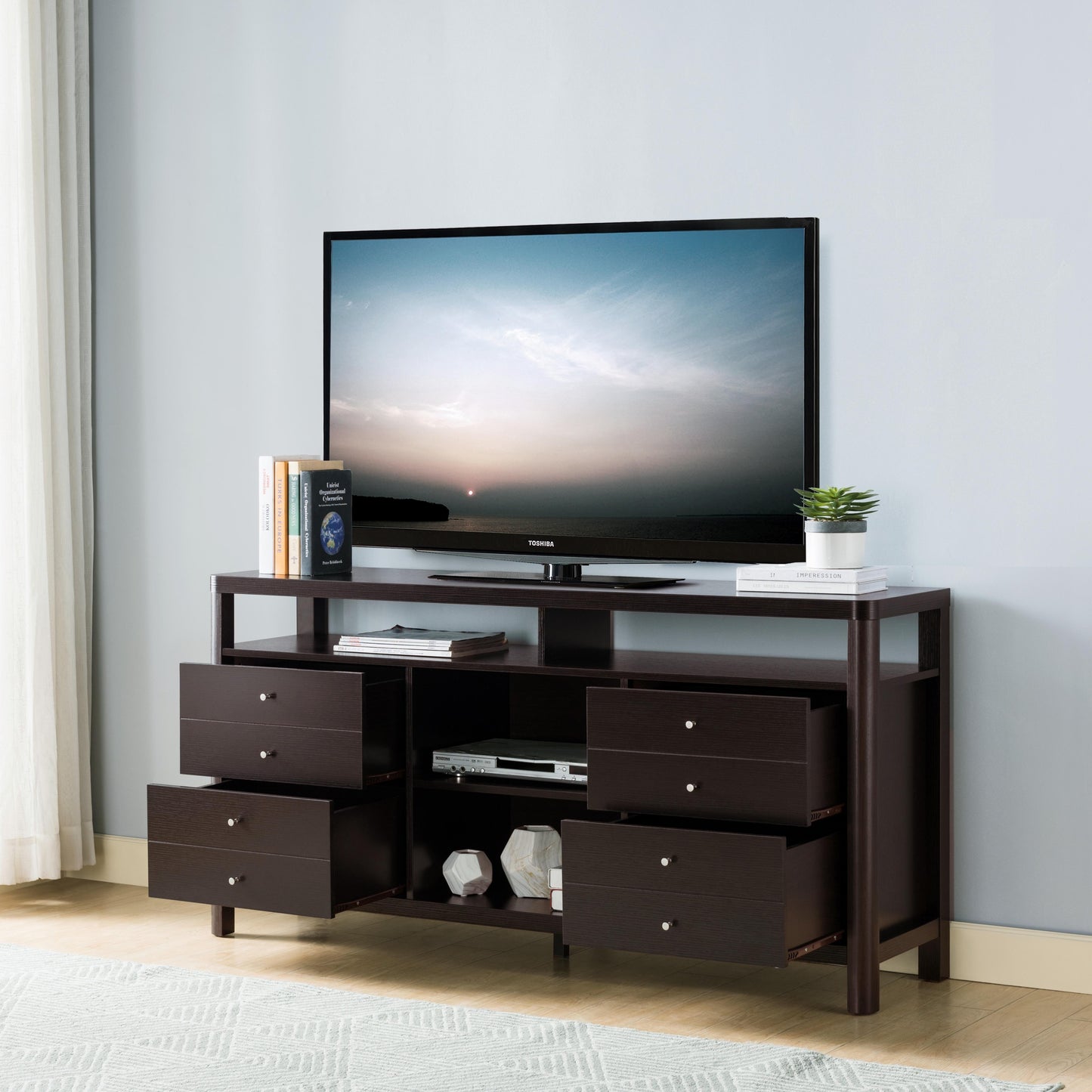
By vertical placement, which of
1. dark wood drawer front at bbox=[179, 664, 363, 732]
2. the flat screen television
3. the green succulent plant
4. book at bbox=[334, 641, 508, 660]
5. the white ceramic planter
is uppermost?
the flat screen television

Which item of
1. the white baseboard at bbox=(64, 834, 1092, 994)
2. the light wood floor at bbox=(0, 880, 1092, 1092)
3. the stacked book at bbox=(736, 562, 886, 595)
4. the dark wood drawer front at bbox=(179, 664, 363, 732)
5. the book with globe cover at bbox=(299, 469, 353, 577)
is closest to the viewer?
the light wood floor at bbox=(0, 880, 1092, 1092)

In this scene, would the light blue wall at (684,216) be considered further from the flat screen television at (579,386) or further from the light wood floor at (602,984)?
the light wood floor at (602,984)

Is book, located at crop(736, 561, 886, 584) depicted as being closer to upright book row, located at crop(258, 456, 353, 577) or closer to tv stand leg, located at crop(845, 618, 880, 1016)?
tv stand leg, located at crop(845, 618, 880, 1016)

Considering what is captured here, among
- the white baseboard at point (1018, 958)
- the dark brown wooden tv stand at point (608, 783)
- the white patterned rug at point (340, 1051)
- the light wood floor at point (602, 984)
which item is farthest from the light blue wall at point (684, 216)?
the white patterned rug at point (340, 1051)

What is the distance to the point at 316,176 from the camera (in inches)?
144

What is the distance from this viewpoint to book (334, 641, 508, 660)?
10.3 ft

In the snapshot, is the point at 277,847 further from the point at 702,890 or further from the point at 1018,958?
the point at 1018,958

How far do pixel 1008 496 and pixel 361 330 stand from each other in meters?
1.44

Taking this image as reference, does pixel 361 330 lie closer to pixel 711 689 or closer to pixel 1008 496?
pixel 711 689

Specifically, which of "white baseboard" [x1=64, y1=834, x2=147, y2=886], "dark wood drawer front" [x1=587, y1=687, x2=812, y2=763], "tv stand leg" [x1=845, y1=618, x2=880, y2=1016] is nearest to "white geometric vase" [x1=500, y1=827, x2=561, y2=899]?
"dark wood drawer front" [x1=587, y1=687, x2=812, y2=763]

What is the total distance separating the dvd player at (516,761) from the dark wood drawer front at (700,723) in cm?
18

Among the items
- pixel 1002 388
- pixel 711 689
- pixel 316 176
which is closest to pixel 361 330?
pixel 316 176

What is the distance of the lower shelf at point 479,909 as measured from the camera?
10.1 ft

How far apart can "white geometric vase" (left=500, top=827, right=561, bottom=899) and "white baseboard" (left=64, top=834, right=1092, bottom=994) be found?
0.70m
